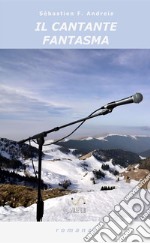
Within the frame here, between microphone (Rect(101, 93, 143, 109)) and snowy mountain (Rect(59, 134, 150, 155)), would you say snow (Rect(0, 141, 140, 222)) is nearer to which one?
snowy mountain (Rect(59, 134, 150, 155))

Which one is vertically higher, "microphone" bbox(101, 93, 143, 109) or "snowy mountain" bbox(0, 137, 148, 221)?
"microphone" bbox(101, 93, 143, 109)

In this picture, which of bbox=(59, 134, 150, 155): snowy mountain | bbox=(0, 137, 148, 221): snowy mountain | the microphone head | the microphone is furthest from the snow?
the microphone head

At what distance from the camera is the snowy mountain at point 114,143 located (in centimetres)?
508

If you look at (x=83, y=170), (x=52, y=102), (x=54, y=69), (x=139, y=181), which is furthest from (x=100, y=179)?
(x=54, y=69)

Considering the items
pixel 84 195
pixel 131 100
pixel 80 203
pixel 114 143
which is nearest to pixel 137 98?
pixel 131 100

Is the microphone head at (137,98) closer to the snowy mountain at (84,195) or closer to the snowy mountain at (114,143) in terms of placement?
the snowy mountain at (84,195)

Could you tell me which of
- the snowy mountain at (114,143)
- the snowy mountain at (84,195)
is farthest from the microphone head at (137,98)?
the snowy mountain at (114,143)

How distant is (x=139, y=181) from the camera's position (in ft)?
16.0

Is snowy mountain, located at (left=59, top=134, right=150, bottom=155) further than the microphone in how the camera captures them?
Yes

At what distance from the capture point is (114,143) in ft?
17.1

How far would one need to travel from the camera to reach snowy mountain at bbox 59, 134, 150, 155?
5.08m

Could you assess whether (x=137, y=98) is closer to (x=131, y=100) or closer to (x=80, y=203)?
(x=131, y=100)

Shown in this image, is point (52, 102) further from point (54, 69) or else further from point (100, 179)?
point (100, 179)

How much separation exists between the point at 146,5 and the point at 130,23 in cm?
28
